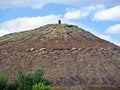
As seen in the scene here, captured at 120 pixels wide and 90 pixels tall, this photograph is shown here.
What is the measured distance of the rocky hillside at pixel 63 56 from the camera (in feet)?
271

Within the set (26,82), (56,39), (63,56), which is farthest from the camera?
(56,39)

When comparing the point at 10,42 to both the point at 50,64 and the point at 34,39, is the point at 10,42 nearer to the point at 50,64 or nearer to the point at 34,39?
the point at 34,39

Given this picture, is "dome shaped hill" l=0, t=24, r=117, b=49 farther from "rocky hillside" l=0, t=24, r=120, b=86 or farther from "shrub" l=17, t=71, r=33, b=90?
"shrub" l=17, t=71, r=33, b=90

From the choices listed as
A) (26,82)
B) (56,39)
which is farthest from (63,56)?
(26,82)

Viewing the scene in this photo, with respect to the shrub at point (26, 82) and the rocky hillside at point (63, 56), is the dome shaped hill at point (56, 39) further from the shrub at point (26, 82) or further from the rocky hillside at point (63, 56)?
the shrub at point (26, 82)

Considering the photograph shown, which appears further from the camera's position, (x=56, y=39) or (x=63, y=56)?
(x=56, y=39)

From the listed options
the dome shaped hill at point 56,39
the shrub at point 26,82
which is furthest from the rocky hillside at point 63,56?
the shrub at point 26,82

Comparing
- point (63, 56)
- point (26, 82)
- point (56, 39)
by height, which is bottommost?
point (63, 56)

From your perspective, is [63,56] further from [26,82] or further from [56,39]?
[26,82]

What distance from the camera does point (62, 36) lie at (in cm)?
9419

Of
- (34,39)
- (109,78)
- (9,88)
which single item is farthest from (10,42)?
(9,88)

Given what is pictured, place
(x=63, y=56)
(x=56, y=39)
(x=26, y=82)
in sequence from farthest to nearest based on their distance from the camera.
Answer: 1. (x=56, y=39)
2. (x=63, y=56)
3. (x=26, y=82)

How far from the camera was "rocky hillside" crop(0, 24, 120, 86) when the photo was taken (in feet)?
271

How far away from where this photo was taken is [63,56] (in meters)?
88.5
